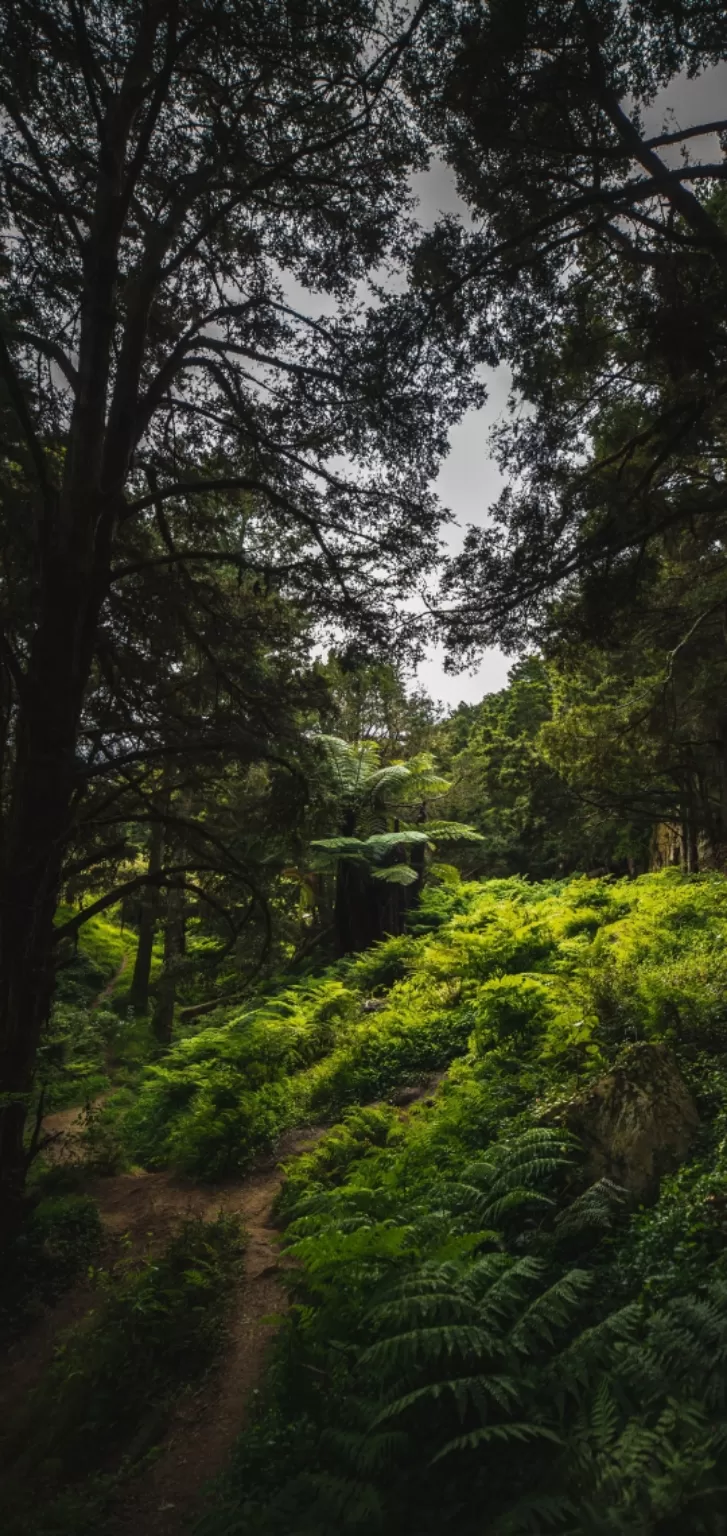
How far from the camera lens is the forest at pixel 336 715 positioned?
3.28 meters

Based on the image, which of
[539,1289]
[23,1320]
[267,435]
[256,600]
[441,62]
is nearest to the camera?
[539,1289]

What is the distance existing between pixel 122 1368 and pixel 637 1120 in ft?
11.7

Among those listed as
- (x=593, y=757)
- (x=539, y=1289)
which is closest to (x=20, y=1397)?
(x=539, y=1289)

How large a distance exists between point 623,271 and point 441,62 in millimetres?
1838

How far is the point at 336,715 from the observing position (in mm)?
8031

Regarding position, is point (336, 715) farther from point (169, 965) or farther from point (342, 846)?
point (169, 965)

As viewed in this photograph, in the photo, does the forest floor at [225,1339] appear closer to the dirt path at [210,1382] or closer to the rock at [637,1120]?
the dirt path at [210,1382]

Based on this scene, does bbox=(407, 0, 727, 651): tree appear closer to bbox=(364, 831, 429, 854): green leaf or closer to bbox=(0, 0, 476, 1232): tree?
bbox=(0, 0, 476, 1232): tree

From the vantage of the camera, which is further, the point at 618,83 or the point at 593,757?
the point at 593,757

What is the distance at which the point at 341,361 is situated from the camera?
253 inches

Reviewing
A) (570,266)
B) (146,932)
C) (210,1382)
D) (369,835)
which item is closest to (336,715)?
(570,266)

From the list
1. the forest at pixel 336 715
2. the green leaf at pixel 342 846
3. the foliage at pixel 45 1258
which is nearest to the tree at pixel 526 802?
the green leaf at pixel 342 846

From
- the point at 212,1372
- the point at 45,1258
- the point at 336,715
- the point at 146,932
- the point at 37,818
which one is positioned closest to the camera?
Result: the point at 212,1372

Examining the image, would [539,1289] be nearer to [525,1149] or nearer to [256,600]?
[525,1149]
